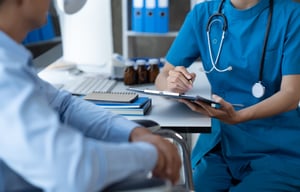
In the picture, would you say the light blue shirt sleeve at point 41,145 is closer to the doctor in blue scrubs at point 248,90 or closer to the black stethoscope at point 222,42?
the doctor in blue scrubs at point 248,90

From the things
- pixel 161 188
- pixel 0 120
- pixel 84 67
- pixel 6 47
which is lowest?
pixel 84 67

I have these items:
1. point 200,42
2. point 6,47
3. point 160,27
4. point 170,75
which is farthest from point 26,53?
point 160,27

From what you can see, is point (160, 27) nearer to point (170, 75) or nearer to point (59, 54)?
point (59, 54)

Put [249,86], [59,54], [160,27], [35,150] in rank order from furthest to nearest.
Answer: [160,27]
[59,54]
[249,86]
[35,150]

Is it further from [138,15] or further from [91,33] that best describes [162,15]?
[91,33]

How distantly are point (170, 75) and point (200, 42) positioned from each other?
186 millimetres

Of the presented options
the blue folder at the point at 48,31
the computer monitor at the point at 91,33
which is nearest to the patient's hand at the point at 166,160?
the blue folder at the point at 48,31

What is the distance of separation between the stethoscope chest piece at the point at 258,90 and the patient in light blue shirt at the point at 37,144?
0.80 metres

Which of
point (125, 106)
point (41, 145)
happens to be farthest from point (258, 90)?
point (41, 145)

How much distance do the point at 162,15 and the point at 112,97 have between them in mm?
1411

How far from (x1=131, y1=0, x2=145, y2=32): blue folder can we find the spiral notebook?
51.9 inches

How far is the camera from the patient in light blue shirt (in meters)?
0.79

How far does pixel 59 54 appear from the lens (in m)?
2.16

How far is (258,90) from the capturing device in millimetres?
1671
